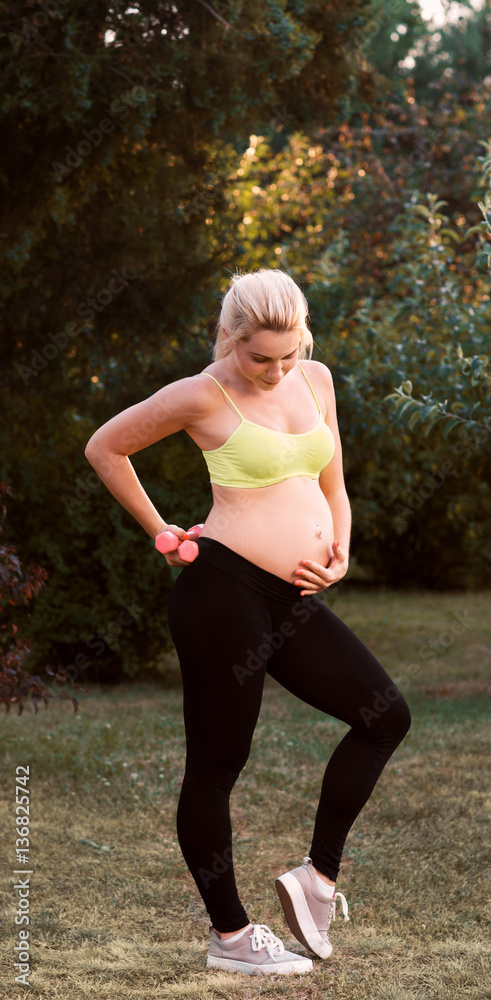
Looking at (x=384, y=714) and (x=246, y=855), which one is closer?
(x=384, y=714)

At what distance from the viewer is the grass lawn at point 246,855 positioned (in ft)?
9.39

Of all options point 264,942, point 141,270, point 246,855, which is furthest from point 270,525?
point 141,270

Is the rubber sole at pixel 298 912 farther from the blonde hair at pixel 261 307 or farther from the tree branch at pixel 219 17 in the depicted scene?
the tree branch at pixel 219 17

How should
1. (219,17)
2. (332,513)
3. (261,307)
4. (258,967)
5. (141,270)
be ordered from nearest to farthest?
(261,307), (258,967), (332,513), (219,17), (141,270)

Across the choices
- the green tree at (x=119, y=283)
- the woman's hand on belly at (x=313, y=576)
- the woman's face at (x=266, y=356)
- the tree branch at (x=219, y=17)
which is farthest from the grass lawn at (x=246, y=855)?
the tree branch at (x=219, y=17)

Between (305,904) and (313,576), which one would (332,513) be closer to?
(313,576)

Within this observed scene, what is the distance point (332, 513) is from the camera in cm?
302

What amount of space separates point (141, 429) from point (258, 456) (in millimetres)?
332

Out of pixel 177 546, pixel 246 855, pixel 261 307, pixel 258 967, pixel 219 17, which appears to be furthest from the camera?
pixel 219 17

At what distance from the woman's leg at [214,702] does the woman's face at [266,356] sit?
522 millimetres

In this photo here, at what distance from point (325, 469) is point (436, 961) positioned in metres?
1.54

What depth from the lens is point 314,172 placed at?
14.3 m

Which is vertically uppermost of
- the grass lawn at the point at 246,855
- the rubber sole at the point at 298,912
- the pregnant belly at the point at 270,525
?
the pregnant belly at the point at 270,525

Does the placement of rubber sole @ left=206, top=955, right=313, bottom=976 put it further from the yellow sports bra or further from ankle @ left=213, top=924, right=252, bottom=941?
the yellow sports bra
